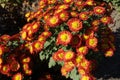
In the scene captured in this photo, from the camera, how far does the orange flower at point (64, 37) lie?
3.59m

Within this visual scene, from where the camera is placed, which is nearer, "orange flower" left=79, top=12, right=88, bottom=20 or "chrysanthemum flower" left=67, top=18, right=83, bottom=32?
"chrysanthemum flower" left=67, top=18, right=83, bottom=32

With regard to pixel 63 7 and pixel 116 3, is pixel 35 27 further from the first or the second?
pixel 116 3

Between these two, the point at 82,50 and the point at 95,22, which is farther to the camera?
the point at 95,22

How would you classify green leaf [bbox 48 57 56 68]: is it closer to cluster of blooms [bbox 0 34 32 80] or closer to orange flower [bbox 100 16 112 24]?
cluster of blooms [bbox 0 34 32 80]

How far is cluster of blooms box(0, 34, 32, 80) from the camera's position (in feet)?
12.3

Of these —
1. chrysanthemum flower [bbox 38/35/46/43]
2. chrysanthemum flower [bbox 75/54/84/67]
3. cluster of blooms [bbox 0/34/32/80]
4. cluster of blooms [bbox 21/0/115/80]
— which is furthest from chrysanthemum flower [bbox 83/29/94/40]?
cluster of blooms [bbox 0/34/32/80]

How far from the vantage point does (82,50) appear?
3.66 m

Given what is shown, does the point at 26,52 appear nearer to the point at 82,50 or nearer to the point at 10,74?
the point at 10,74

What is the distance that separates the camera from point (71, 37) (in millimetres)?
3604

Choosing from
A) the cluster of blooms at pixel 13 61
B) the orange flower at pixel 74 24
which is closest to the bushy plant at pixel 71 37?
the orange flower at pixel 74 24

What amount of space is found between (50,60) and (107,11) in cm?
95

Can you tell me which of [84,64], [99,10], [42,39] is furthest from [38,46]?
[99,10]

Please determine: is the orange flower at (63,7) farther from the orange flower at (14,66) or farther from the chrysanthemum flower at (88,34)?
the orange flower at (14,66)

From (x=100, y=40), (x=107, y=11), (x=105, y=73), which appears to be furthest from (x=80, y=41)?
(x=105, y=73)
